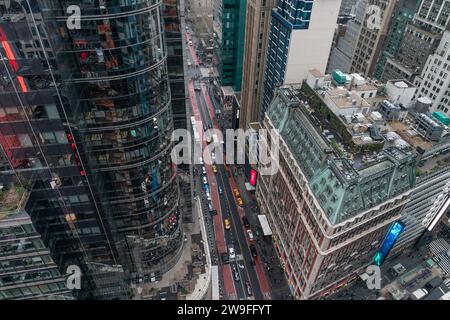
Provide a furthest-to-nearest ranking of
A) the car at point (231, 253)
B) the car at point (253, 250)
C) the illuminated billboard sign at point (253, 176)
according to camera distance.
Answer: the illuminated billboard sign at point (253, 176) → the car at point (253, 250) → the car at point (231, 253)

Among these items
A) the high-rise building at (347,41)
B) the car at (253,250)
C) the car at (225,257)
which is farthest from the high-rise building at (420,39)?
the car at (225,257)

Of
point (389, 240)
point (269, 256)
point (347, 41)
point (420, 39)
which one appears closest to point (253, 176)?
point (269, 256)

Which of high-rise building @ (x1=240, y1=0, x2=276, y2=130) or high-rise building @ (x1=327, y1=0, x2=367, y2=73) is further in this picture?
high-rise building @ (x1=327, y1=0, x2=367, y2=73)

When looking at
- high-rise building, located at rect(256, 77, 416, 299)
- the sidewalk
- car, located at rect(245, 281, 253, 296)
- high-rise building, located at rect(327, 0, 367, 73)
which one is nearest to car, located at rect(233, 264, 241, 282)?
car, located at rect(245, 281, 253, 296)

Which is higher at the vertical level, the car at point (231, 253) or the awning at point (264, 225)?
the awning at point (264, 225)

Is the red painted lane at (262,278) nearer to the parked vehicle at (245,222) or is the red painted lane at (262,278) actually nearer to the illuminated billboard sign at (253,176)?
the parked vehicle at (245,222)

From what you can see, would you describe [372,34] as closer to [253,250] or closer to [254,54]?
[254,54]

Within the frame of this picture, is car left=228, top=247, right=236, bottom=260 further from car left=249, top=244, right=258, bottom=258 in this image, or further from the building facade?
the building facade
